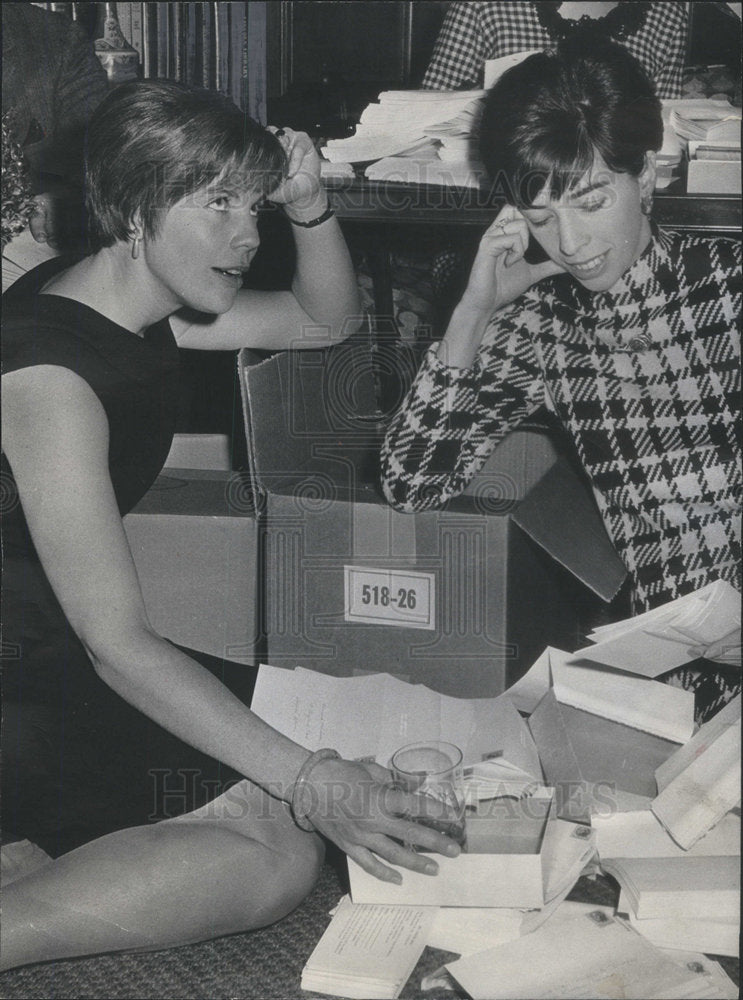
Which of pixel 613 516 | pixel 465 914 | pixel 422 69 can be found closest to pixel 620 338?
pixel 613 516

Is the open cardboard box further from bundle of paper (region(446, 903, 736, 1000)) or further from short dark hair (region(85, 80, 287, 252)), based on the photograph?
short dark hair (region(85, 80, 287, 252))

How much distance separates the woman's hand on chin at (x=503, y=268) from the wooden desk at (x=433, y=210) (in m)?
0.02

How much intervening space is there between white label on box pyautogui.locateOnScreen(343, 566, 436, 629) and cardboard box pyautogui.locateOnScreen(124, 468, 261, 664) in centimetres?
11

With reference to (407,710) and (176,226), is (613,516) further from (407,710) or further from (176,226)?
(176,226)

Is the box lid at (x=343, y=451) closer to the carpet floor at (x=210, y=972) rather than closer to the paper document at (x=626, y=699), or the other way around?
the paper document at (x=626, y=699)

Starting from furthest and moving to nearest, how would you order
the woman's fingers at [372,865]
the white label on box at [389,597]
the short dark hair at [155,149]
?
the white label on box at [389,597]
the woman's fingers at [372,865]
the short dark hair at [155,149]

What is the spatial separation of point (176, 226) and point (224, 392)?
0.65 feet

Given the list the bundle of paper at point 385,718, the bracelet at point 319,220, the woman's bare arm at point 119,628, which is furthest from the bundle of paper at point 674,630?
the bracelet at point 319,220

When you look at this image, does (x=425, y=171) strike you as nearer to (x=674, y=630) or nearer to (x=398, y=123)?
(x=398, y=123)

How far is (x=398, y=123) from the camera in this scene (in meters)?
1.07

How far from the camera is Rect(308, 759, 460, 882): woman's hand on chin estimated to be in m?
1.04

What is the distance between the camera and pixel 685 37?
98 centimetres

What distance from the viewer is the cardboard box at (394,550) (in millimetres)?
1114

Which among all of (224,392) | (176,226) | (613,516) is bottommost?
(613,516)
